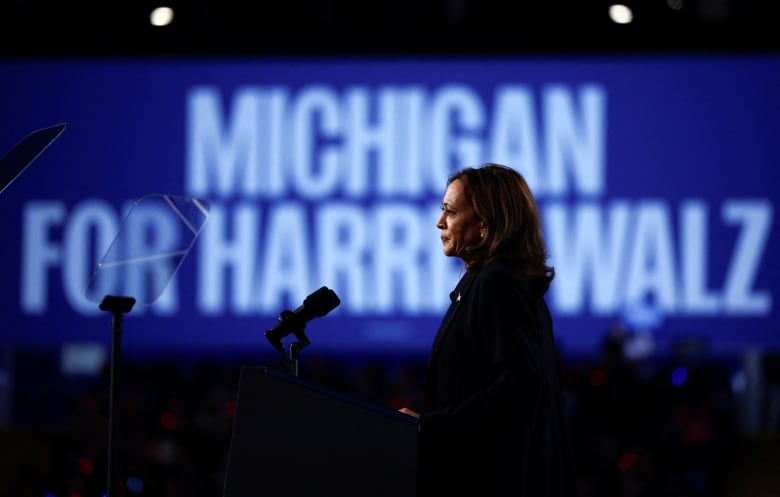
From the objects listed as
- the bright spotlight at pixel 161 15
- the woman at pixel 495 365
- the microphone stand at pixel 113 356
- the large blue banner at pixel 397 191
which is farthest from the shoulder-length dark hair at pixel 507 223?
the bright spotlight at pixel 161 15

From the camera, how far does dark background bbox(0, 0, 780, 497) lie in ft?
17.0

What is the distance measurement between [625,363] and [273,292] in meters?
2.40

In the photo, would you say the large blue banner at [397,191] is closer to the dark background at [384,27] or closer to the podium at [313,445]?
the dark background at [384,27]

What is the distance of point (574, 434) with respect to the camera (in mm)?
5320

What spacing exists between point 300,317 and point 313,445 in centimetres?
32

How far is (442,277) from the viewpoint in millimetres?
7246

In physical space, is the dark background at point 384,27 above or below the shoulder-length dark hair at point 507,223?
above

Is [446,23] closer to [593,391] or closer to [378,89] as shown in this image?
[378,89]

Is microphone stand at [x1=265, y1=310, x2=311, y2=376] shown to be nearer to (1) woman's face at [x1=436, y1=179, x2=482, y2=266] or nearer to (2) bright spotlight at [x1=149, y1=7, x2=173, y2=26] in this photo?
(1) woman's face at [x1=436, y1=179, x2=482, y2=266]

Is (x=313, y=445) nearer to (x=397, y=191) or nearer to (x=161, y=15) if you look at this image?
(x=397, y=191)

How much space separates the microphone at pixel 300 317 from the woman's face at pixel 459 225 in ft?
0.85

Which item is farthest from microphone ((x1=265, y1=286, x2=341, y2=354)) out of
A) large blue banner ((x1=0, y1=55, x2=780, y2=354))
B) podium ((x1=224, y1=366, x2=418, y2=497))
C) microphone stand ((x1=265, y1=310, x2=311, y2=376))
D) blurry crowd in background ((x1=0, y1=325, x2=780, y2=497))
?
large blue banner ((x1=0, y1=55, x2=780, y2=354))

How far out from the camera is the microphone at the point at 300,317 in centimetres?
226

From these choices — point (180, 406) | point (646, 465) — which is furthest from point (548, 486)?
point (180, 406)
